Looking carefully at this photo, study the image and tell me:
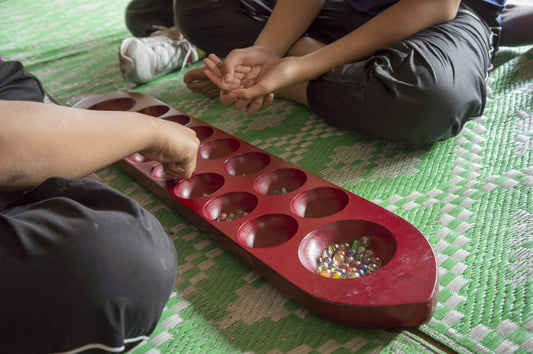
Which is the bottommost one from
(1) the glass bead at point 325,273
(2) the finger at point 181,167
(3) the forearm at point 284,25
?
(1) the glass bead at point 325,273

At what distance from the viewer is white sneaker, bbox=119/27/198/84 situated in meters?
1.17

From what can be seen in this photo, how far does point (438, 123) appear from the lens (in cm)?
79

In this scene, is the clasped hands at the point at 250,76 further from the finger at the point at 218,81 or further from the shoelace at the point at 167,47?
the shoelace at the point at 167,47

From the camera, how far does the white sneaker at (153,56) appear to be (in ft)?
3.85

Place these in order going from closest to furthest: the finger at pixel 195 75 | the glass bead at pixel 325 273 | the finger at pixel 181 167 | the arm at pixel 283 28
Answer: the glass bead at pixel 325 273 → the finger at pixel 181 167 → the arm at pixel 283 28 → the finger at pixel 195 75

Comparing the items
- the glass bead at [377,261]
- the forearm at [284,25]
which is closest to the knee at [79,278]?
the glass bead at [377,261]

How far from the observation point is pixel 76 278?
45 centimetres

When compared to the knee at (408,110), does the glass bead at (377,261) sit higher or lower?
lower

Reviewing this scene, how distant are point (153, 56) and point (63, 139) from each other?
73 cm

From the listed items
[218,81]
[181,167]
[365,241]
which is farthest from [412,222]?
[218,81]

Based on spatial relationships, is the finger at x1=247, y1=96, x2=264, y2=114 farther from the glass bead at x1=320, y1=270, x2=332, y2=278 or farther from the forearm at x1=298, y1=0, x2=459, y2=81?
the glass bead at x1=320, y1=270, x2=332, y2=278

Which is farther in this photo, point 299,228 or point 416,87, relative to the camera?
point 416,87

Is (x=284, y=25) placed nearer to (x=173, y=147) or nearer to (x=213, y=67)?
(x=213, y=67)

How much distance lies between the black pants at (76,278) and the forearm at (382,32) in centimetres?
50
